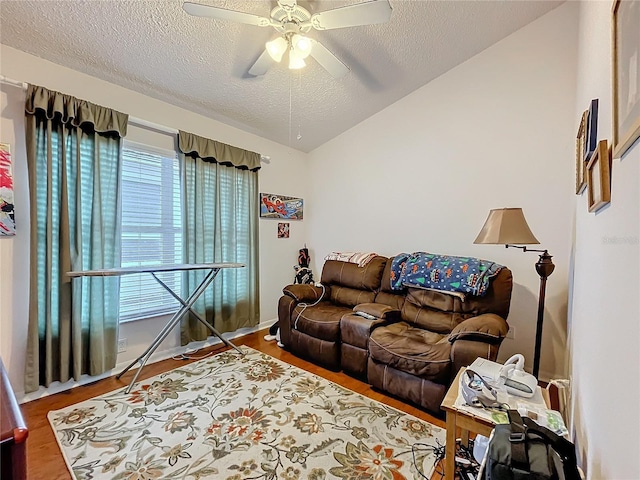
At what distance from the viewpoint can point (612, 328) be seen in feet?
2.72

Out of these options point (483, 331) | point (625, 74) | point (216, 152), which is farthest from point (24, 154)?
point (483, 331)

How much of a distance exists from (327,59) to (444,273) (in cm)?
199

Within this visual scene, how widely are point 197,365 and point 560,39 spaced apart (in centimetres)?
436

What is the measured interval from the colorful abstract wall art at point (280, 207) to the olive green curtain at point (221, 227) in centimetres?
14

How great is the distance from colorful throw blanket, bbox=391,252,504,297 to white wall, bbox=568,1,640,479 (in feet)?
3.77

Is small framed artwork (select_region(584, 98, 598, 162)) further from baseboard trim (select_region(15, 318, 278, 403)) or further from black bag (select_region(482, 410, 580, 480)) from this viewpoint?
baseboard trim (select_region(15, 318, 278, 403))

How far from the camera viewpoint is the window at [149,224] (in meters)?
2.70

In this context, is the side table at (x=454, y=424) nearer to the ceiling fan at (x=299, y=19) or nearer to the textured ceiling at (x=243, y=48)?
the ceiling fan at (x=299, y=19)

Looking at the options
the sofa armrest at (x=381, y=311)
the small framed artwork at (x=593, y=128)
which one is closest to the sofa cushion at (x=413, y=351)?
the sofa armrest at (x=381, y=311)

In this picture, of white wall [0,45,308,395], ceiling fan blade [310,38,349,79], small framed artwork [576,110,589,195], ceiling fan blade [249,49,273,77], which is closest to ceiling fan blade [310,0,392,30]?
ceiling fan blade [310,38,349,79]

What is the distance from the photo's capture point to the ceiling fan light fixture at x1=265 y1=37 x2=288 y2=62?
1.90 metres

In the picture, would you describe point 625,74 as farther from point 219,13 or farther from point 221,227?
point 221,227

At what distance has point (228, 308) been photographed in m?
3.43

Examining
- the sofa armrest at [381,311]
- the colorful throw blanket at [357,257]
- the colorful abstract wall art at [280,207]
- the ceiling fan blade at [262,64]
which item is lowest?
the sofa armrest at [381,311]
